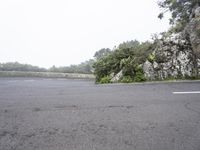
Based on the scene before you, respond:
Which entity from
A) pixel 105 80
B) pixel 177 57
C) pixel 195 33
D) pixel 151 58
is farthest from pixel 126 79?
pixel 195 33

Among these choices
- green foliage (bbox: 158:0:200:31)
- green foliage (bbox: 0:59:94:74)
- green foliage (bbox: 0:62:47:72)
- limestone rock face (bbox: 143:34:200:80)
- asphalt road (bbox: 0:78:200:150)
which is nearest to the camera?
asphalt road (bbox: 0:78:200:150)

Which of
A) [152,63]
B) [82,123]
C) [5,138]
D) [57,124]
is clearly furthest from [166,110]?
[152,63]

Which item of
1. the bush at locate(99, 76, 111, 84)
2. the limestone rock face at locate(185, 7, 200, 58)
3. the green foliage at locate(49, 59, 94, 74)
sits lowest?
the bush at locate(99, 76, 111, 84)

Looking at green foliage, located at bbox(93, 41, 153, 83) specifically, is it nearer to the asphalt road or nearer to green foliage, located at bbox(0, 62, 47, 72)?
the asphalt road

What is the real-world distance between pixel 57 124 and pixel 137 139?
1.48 meters

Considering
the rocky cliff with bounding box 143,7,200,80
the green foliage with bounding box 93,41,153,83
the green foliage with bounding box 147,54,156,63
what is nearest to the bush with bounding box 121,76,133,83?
Answer: the green foliage with bounding box 93,41,153,83

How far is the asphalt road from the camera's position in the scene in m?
3.68

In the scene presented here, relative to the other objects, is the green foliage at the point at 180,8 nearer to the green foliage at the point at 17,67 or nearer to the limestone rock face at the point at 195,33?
the limestone rock face at the point at 195,33

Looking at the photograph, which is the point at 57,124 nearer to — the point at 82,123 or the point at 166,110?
the point at 82,123

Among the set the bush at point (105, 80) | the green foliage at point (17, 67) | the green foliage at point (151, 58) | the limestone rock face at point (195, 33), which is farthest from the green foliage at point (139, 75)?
the green foliage at point (17, 67)

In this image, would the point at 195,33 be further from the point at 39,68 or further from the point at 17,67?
the point at 17,67

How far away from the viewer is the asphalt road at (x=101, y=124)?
3.68 meters

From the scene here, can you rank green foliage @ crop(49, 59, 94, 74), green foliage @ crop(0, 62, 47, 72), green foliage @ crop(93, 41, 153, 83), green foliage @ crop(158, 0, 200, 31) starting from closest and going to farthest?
green foliage @ crop(93, 41, 153, 83)
green foliage @ crop(158, 0, 200, 31)
green foliage @ crop(49, 59, 94, 74)
green foliage @ crop(0, 62, 47, 72)

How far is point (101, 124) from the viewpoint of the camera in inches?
180
